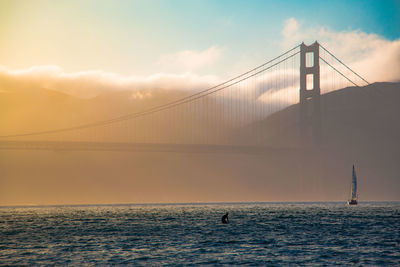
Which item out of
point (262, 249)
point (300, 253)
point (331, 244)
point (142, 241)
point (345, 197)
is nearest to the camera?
point (300, 253)

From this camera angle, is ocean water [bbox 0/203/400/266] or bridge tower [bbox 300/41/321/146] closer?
ocean water [bbox 0/203/400/266]

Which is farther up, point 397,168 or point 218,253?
point 397,168

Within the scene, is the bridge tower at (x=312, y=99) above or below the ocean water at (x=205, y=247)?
above

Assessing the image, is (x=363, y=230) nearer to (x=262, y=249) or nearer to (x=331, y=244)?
(x=331, y=244)

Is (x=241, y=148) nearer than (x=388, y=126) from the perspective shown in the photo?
Yes

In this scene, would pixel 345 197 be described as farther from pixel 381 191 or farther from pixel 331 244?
pixel 331 244

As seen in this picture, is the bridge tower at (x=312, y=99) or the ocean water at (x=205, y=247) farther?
the bridge tower at (x=312, y=99)

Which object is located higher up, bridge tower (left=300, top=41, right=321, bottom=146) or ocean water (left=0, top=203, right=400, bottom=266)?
bridge tower (left=300, top=41, right=321, bottom=146)

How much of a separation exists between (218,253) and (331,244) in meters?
9.16

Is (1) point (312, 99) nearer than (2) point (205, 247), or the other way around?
(2) point (205, 247)

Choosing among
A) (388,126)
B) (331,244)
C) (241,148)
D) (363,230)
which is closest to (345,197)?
(388,126)

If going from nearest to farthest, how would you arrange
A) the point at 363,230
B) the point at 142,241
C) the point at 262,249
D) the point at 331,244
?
the point at 262,249 < the point at 331,244 < the point at 142,241 < the point at 363,230

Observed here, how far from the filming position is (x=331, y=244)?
37.0 m

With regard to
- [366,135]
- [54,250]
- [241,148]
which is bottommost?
[54,250]
